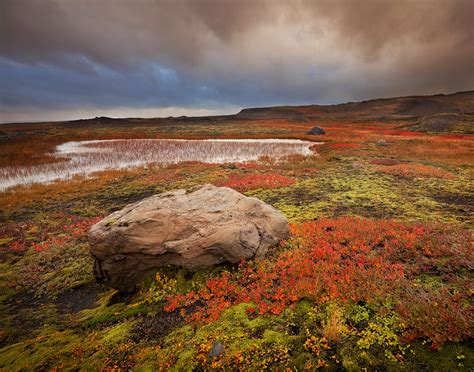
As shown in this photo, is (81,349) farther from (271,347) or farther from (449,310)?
(449,310)

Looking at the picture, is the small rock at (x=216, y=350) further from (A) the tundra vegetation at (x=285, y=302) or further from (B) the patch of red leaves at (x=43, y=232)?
(B) the patch of red leaves at (x=43, y=232)

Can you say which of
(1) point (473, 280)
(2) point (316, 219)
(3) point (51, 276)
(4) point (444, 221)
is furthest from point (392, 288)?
(3) point (51, 276)

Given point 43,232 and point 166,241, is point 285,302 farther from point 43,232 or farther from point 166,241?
point 43,232

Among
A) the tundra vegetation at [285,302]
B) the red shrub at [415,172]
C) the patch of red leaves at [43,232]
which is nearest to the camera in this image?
the tundra vegetation at [285,302]

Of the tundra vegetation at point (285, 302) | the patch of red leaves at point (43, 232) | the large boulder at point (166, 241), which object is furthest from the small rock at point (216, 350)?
the patch of red leaves at point (43, 232)

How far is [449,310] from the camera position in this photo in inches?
208

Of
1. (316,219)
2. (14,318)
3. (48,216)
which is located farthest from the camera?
(48,216)

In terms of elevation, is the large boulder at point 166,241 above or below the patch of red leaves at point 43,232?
above

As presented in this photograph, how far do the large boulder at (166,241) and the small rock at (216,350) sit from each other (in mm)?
3748

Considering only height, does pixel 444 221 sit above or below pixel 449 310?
below

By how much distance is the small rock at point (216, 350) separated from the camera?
5.55 meters

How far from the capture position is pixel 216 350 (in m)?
5.60

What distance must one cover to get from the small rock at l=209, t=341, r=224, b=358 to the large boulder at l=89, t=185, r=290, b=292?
3.75 m

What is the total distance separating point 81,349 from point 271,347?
16.3 ft
